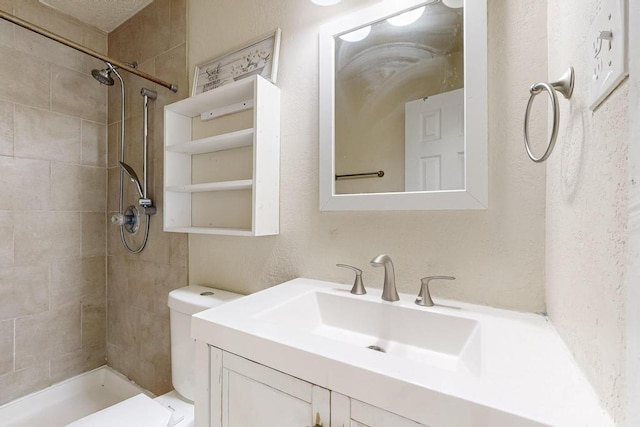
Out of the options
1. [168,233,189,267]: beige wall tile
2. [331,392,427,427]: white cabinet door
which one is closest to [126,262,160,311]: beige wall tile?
[168,233,189,267]: beige wall tile

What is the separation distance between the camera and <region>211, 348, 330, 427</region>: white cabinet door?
56 cm

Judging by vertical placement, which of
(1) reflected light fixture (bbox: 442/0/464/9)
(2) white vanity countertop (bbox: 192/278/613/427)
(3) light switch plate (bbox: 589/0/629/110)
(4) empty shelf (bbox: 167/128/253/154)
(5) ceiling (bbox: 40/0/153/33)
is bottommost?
(2) white vanity countertop (bbox: 192/278/613/427)

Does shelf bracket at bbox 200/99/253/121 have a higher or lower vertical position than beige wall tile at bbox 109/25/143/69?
lower

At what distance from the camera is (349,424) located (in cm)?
52

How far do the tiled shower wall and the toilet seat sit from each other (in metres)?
0.87

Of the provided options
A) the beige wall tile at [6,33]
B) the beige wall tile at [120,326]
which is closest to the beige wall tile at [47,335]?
the beige wall tile at [120,326]

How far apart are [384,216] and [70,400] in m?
2.06

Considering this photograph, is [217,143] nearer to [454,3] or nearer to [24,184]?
[454,3]

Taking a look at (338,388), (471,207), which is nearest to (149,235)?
(338,388)

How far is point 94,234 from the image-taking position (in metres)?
1.80

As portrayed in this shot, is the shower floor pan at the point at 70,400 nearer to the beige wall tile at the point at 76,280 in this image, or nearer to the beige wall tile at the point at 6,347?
the beige wall tile at the point at 6,347

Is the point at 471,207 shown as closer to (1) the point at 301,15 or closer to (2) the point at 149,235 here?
(1) the point at 301,15

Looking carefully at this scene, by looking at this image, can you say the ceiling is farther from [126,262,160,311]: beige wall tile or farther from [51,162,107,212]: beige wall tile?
[126,262,160,311]: beige wall tile

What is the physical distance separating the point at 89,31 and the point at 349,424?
2.50 m
